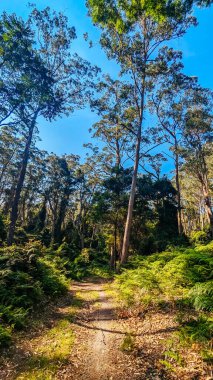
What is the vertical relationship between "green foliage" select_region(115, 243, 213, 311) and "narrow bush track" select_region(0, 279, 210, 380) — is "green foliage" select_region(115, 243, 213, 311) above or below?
above

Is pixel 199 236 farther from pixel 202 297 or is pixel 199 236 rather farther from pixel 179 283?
pixel 202 297

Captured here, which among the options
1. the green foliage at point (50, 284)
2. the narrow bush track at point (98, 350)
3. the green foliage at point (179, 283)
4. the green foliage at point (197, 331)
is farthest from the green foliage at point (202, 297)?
the green foliage at point (50, 284)

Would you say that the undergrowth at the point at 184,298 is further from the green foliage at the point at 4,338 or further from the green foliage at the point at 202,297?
the green foliage at the point at 4,338

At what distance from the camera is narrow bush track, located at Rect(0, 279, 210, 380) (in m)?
3.90

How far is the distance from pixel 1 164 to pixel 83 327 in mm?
33490

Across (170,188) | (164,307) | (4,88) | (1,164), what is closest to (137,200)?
(170,188)

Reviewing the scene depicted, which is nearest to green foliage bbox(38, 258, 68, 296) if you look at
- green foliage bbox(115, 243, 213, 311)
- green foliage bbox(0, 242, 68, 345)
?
green foliage bbox(0, 242, 68, 345)

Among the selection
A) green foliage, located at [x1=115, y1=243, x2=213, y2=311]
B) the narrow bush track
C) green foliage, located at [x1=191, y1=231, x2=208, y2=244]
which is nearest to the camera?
the narrow bush track

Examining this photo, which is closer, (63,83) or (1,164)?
A: (63,83)

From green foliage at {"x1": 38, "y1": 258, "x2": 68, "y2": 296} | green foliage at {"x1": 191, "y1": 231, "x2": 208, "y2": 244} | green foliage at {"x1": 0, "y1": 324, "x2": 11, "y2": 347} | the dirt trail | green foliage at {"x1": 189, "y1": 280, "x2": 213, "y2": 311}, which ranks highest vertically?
green foliage at {"x1": 191, "y1": 231, "x2": 208, "y2": 244}

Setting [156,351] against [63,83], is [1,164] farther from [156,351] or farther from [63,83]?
[156,351]

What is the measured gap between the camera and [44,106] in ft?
52.4

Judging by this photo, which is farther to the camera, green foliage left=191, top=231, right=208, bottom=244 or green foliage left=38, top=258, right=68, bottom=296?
green foliage left=191, top=231, right=208, bottom=244

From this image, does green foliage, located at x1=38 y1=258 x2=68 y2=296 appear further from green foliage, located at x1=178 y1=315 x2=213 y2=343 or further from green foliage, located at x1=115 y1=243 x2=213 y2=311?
green foliage, located at x1=178 y1=315 x2=213 y2=343
